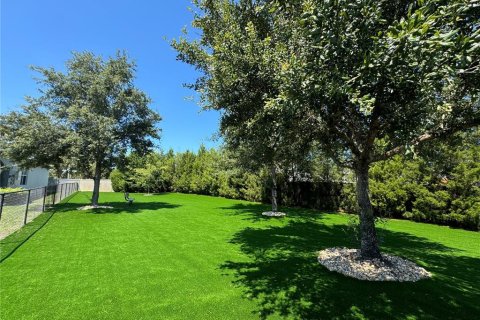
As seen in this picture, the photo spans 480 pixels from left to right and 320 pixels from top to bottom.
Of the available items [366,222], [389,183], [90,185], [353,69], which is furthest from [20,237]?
[90,185]

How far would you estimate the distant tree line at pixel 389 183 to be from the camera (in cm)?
1198

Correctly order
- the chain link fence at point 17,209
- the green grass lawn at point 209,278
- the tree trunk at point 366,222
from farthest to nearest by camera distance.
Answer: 1. the chain link fence at point 17,209
2. the tree trunk at point 366,222
3. the green grass lawn at point 209,278

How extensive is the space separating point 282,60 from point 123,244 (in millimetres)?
6674

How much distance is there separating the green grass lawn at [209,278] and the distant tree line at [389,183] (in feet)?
8.38

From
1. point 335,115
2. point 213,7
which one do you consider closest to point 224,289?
point 335,115

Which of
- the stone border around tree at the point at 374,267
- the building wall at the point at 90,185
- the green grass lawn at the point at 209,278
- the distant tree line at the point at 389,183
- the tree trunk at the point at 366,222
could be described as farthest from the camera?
the building wall at the point at 90,185

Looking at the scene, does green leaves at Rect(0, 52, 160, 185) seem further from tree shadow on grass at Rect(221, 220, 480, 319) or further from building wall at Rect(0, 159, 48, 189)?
tree shadow on grass at Rect(221, 220, 480, 319)

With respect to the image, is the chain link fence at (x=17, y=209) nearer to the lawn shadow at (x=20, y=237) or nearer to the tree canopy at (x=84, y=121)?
the lawn shadow at (x=20, y=237)

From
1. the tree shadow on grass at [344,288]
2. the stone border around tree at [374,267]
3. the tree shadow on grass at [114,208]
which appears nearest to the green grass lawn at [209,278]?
the tree shadow on grass at [344,288]

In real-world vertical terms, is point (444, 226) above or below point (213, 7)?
below

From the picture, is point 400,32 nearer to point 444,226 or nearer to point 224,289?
point 224,289

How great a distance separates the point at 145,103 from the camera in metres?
16.2

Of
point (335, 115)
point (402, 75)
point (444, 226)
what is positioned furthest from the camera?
point (444, 226)

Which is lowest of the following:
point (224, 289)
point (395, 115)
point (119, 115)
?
point (224, 289)
